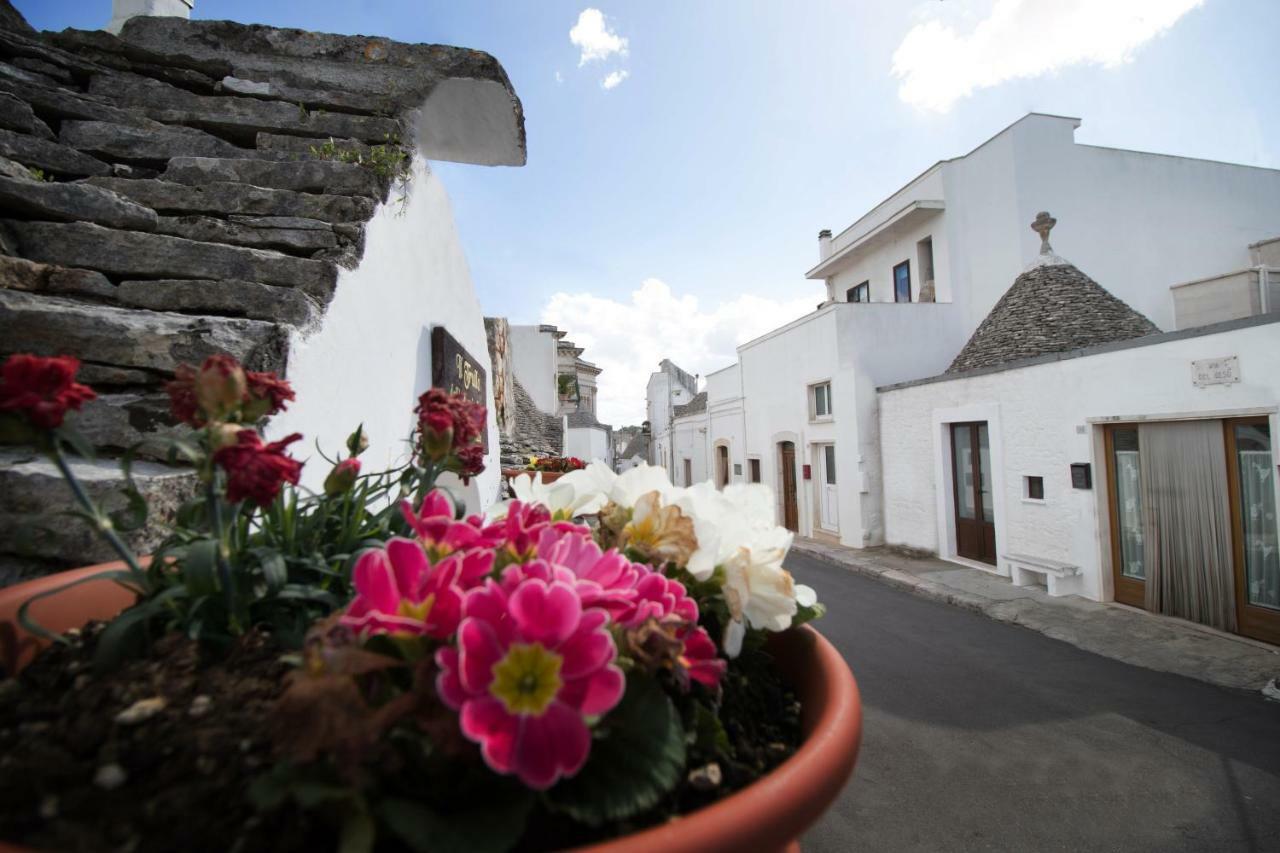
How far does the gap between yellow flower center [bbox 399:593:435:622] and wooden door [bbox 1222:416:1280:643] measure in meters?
8.25

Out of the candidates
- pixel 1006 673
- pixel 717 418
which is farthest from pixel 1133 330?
pixel 717 418

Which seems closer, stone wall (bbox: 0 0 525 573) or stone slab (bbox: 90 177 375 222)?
stone wall (bbox: 0 0 525 573)

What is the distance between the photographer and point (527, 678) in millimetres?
540

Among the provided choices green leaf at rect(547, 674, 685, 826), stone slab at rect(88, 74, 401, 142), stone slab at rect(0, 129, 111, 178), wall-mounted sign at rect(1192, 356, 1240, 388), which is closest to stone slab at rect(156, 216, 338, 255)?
stone slab at rect(0, 129, 111, 178)

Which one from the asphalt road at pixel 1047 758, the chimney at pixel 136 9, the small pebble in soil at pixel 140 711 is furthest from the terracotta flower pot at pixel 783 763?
the chimney at pixel 136 9

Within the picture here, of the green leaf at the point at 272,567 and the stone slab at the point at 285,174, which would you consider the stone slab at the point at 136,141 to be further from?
the green leaf at the point at 272,567

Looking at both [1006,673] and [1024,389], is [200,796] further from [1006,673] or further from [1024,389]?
[1024,389]

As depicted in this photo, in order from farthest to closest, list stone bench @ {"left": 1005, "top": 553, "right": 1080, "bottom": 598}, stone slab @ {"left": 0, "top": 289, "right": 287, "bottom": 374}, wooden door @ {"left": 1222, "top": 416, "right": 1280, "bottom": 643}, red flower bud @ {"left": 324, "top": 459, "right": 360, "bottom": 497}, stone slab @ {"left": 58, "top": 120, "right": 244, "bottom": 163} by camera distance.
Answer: stone bench @ {"left": 1005, "top": 553, "right": 1080, "bottom": 598}
wooden door @ {"left": 1222, "top": 416, "right": 1280, "bottom": 643}
stone slab @ {"left": 58, "top": 120, "right": 244, "bottom": 163}
stone slab @ {"left": 0, "top": 289, "right": 287, "bottom": 374}
red flower bud @ {"left": 324, "top": 459, "right": 360, "bottom": 497}

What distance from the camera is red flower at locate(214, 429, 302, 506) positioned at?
62 cm

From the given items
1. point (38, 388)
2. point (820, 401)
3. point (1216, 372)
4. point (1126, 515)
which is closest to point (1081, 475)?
point (1126, 515)

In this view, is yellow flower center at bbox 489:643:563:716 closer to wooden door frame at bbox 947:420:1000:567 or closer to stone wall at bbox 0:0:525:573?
stone wall at bbox 0:0:525:573

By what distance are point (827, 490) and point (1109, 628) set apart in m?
7.07

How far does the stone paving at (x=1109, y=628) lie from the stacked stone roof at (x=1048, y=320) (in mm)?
3477

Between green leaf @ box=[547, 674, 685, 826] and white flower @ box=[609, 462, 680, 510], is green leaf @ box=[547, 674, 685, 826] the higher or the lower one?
the lower one
